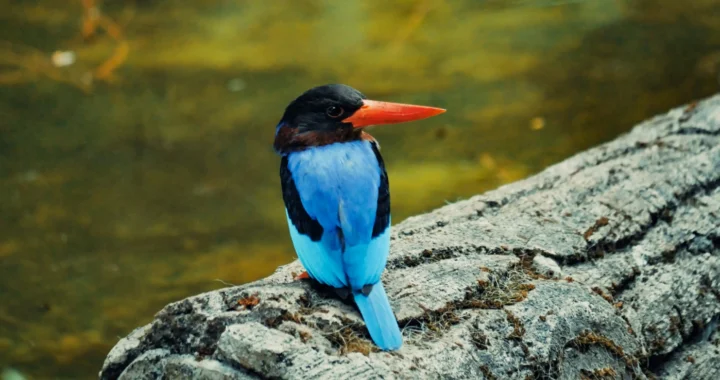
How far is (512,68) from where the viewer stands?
5.95 meters

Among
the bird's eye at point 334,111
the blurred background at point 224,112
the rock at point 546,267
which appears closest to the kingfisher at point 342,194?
the bird's eye at point 334,111

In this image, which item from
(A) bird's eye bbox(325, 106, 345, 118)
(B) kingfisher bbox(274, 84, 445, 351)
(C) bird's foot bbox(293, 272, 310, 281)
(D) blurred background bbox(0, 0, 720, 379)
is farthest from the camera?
(D) blurred background bbox(0, 0, 720, 379)

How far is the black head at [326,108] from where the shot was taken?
2277mm

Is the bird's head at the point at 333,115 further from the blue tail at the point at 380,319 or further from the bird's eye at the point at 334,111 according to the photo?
the blue tail at the point at 380,319

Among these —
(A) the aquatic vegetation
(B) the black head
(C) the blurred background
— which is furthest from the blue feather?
(A) the aquatic vegetation

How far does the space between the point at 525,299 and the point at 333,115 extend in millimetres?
742

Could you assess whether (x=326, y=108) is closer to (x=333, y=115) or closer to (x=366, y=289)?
(x=333, y=115)

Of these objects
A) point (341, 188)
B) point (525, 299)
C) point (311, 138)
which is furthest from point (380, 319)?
point (311, 138)

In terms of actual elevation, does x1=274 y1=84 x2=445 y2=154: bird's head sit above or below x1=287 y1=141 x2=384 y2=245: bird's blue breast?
above

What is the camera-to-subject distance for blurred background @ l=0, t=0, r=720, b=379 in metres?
4.03

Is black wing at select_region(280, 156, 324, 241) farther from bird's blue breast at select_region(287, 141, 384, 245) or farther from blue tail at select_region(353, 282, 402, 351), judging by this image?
blue tail at select_region(353, 282, 402, 351)

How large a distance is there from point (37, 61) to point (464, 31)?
10.8 feet

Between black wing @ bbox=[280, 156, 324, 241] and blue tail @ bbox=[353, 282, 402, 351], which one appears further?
black wing @ bbox=[280, 156, 324, 241]

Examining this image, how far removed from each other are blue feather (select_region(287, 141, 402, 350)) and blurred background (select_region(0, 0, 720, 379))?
179cm
